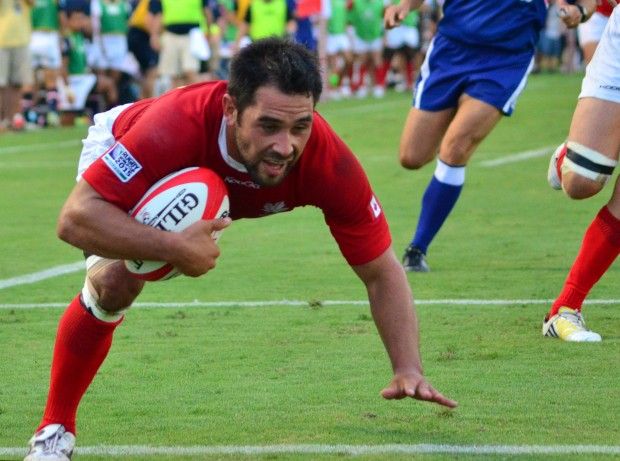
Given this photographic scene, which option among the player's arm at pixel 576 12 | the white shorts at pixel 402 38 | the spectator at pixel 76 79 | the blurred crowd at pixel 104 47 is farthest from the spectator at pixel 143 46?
the player's arm at pixel 576 12

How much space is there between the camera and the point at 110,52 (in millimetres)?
23922

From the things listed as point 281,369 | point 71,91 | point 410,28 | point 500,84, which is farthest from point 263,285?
point 410,28

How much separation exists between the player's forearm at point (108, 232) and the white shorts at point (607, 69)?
2.88 meters

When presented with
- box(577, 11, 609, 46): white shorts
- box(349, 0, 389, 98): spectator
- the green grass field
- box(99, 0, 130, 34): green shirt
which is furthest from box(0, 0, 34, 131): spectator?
box(349, 0, 389, 98): spectator

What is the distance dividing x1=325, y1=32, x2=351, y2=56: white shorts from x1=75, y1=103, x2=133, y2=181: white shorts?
26685 mm

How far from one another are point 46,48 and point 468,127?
14.2 m

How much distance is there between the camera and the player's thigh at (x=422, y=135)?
30.1 feet

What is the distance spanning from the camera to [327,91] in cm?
2906

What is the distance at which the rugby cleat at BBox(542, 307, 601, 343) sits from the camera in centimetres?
699

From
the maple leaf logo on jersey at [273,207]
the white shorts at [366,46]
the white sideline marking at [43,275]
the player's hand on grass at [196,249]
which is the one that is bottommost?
the white shorts at [366,46]

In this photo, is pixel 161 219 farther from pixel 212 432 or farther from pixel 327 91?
pixel 327 91

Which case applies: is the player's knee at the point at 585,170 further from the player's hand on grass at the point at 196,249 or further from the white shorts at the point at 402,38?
the white shorts at the point at 402,38

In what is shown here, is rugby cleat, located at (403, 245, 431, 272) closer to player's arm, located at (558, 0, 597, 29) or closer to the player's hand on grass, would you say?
player's arm, located at (558, 0, 597, 29)

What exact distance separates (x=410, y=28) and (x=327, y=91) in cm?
465
